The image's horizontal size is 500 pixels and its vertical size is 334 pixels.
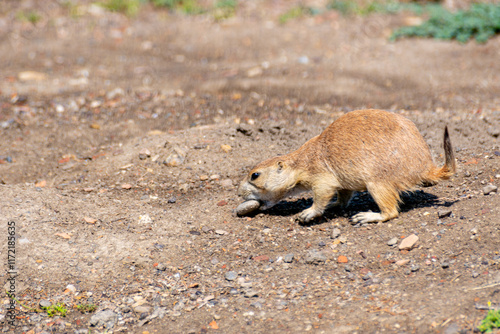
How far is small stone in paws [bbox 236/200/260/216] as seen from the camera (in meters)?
5.12

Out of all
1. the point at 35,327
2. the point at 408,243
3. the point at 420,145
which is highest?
the point at 420,145

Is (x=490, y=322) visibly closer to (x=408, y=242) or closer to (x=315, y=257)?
(x=408, y=242)

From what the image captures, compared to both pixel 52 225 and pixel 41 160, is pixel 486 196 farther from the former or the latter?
pixel 41 160

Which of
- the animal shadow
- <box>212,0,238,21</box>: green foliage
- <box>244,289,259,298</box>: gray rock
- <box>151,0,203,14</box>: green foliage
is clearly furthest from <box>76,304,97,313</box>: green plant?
<box>151,0,203,14</box>: green foliage

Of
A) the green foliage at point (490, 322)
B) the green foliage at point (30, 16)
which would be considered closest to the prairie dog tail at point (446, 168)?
the green foliage at point (490, 322)

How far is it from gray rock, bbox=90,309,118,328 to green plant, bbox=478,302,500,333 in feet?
8.75

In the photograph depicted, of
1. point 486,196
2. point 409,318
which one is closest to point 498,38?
point 486,196

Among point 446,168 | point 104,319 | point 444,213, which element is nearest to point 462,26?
point 446,168

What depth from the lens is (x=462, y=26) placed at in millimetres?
10539

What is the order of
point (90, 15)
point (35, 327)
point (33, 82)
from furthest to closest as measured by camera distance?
point (90, 15), point (33, 82), point (35, 327)

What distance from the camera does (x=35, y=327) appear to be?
4.01m

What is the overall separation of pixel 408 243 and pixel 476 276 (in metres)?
0.71

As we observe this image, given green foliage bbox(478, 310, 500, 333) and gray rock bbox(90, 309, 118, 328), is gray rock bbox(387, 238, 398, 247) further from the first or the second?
gray rock bbox(90, 309, 118, 328)

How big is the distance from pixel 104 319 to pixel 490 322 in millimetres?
2790
